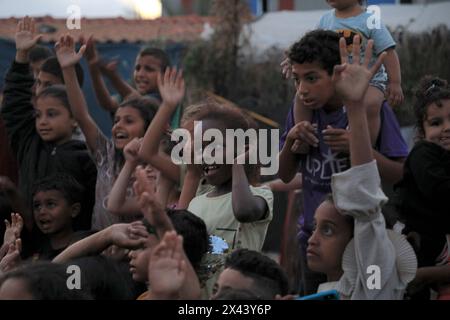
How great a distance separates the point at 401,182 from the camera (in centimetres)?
428

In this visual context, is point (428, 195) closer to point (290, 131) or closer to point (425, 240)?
point (425, 240)

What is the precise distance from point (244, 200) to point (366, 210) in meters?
0.61

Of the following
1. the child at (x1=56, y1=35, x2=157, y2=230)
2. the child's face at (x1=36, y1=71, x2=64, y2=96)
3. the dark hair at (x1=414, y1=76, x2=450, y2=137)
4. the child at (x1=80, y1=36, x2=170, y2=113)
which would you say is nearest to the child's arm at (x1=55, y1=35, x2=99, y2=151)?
the child at (x1=56, y1=35, x2=157, y2=230)

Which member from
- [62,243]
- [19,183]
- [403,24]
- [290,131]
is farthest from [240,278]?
[403,24]

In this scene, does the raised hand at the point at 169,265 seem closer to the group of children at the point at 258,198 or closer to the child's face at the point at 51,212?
the group of children at the point at 258,198

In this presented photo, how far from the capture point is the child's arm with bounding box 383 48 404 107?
4527 millimetres

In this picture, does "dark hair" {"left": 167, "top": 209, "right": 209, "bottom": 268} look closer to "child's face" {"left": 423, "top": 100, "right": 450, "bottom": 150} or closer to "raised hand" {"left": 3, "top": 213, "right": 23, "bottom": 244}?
"raised hand" {"left": 3, "top": 213, "right": 23, "bottom": 244}

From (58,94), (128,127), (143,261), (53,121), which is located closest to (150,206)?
(143,261)

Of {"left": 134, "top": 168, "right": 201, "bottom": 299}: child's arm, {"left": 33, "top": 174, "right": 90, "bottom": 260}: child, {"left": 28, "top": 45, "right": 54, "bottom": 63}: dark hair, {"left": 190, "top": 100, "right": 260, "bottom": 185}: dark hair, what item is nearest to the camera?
{"left": 134, "top": 168, "right": 201, "bottom": 299}: child's arm

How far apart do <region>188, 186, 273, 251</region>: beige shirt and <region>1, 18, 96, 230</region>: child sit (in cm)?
118

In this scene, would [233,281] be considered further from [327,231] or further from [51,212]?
[51,212]

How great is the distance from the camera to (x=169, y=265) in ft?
10.4

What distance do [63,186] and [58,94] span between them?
30.9 inches

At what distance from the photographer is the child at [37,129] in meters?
5.45
